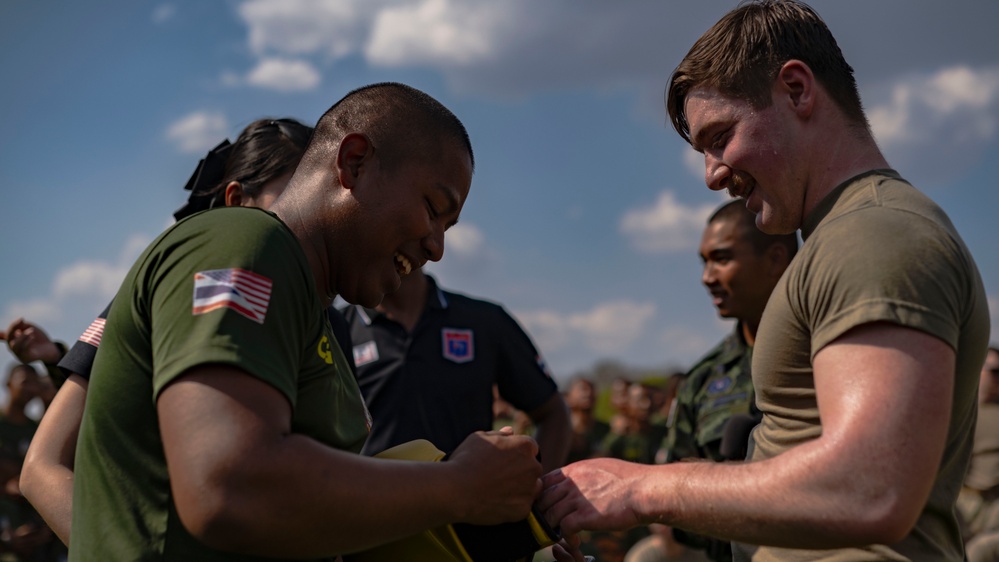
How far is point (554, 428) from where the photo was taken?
5.86 meters

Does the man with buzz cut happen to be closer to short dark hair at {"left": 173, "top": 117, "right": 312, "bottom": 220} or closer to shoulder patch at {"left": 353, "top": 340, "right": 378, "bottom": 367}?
shoulder patch at {"left": 353, "top": 340, "right": 378, "bottom": 367}

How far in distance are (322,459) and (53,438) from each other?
139cm

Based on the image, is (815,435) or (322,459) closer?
(322,459)

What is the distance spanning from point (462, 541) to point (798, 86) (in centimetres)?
146

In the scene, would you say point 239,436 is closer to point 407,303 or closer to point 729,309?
point 407,303

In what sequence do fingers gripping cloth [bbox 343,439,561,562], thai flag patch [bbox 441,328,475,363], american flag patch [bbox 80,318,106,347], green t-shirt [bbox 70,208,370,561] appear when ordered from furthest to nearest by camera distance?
thai flag patch [bbox 441,328,475,363] → american flag patch [bbox 80,318,106,347] → fingers gripping cloth [bbox 343,439,561,562] → green t-shirt [bbox 70,208,370,561]

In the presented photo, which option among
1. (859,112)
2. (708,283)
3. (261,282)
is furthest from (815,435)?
(708,283)

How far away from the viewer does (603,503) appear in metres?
2.31

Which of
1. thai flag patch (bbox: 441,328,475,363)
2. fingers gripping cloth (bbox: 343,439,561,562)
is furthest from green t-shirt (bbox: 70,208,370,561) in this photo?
thai flag patch (bbox: 441,328,475,363)

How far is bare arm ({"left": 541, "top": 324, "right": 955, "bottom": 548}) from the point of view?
1.91 m

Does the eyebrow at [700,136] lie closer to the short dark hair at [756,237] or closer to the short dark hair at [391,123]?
the short dark hair at [391,123]

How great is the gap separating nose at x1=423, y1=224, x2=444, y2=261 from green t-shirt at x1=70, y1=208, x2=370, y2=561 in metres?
0.54

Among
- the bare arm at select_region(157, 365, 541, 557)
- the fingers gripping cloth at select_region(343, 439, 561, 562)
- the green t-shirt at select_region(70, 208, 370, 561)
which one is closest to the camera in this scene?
the bare arm at select_region(157, 365, 541, 557)

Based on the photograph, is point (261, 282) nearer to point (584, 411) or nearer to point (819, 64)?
point (819, 64)
